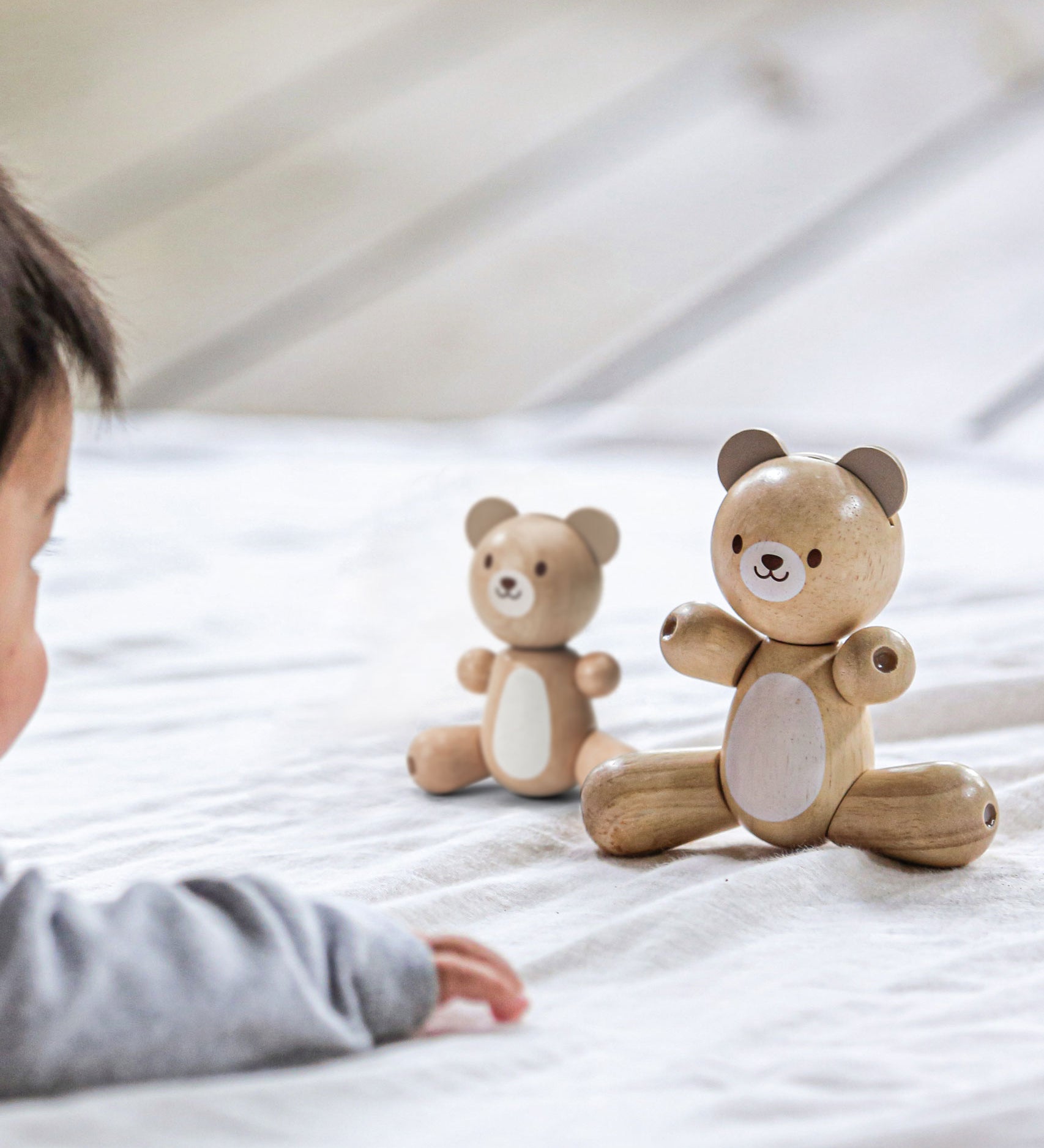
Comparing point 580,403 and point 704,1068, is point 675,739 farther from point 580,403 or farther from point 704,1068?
point 580,403

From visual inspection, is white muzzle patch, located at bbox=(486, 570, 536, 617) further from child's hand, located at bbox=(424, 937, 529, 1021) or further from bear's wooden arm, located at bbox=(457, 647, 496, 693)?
child's hand, located at bbox=(424, 937, 529, 1021)

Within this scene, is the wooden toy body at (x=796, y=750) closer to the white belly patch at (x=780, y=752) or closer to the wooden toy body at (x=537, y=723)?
the white belly patch at (x=780, y=752)

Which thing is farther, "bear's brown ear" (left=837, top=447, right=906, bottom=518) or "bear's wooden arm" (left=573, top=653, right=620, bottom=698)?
"bear's wooden arm" (left=573, top=653, right=620, bottom=698)

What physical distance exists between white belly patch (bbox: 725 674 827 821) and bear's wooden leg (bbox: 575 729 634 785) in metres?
0.11

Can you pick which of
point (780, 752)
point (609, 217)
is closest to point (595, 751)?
point (780, 752)

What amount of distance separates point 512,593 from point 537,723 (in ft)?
0.27

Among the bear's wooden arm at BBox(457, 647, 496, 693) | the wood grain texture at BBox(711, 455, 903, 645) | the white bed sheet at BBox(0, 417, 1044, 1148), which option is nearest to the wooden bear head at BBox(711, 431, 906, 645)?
the wood grain texture at BBox(711, 455, 903, 645)

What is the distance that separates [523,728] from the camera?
2.32 ft

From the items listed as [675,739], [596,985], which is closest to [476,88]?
[675,739]

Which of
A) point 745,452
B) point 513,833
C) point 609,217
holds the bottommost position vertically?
point 513,833

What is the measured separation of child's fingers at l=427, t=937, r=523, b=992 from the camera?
1.30ft

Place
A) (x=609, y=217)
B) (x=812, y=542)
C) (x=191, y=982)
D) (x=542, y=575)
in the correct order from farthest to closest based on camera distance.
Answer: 1. (x=609, y=217)
2. (x=542, y=575)
3. (x=812, y=542)
4. (x=191, y=982)

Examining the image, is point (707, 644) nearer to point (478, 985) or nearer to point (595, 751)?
point (595, 751)

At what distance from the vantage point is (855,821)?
1.84ft
